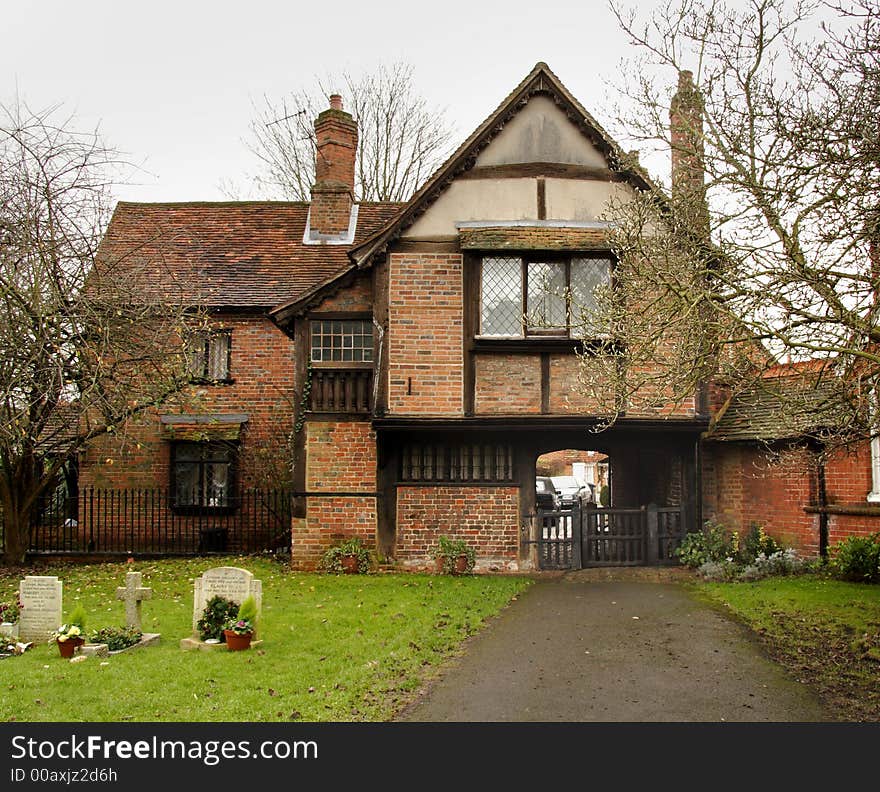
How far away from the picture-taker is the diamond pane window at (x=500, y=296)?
1516cm

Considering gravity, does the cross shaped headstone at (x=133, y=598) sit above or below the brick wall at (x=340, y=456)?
below

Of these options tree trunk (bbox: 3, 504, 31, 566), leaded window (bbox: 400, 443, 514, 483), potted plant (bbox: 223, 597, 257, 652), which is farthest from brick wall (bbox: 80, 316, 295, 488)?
potted plant (bbox: 223, 597, 257, 652)

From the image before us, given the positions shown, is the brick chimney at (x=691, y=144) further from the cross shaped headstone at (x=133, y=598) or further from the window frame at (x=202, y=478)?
the window frame at (x=202, y=478)

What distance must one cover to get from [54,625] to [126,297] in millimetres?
6949

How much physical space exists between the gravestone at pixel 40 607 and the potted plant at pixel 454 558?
667 centimetres

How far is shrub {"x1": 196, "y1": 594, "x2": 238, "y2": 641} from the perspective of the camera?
9945mm

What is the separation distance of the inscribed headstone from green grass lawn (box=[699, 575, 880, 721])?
19.3ft

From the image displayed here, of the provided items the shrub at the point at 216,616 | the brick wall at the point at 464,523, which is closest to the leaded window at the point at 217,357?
the brick wall at the point at 464,523

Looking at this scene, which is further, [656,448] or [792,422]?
[656,448]

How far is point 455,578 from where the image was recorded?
48.7ft

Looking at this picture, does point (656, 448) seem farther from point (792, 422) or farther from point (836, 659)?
point (836, 659)

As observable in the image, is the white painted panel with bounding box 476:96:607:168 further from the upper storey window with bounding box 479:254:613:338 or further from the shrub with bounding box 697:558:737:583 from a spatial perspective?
the shrub with bounding box 697:558:737:583
